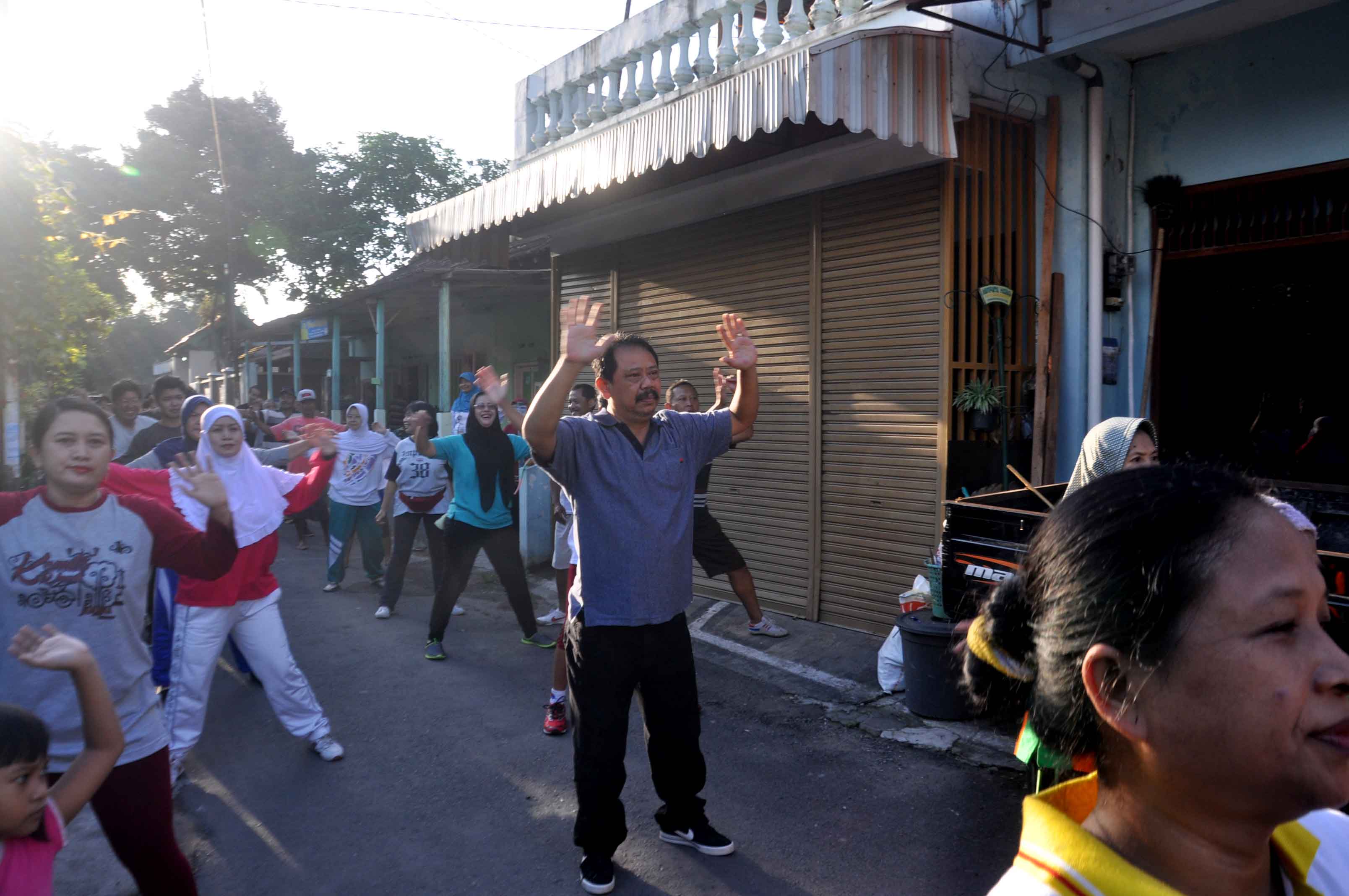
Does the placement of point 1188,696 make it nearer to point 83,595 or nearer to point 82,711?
point 82,711

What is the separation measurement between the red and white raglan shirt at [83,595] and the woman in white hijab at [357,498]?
593cm

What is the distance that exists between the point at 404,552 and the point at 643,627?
495 cm

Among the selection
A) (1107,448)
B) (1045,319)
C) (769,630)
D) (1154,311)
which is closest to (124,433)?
(769,630)

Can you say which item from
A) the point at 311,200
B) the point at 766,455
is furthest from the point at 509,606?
the point at 311,200

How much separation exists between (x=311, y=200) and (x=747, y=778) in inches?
1183

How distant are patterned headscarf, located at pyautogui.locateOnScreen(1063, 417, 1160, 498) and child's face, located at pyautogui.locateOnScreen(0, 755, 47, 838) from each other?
3.22m

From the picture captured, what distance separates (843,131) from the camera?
6.48m

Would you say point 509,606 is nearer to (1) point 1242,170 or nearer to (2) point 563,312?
(2) point 563,312

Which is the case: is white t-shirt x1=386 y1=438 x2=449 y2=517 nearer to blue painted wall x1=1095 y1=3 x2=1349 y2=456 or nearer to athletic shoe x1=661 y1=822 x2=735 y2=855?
athletic shoe x1=661 y1=822 x2=735 y2=855

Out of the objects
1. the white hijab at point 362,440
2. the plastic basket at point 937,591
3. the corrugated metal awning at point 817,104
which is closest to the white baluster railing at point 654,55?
the corrugated metal awning at point 817,104

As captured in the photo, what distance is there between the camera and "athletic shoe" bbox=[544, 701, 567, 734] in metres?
5.12

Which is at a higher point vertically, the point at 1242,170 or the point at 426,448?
the point at 1242,170

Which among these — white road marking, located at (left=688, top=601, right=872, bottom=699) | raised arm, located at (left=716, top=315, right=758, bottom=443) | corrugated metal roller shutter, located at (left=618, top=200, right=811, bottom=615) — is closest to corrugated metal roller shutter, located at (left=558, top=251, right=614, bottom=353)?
corrugated metal roller shutter, located at (left=618, top=200, right=811, bottom=615)

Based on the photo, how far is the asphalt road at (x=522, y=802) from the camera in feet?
12.1
